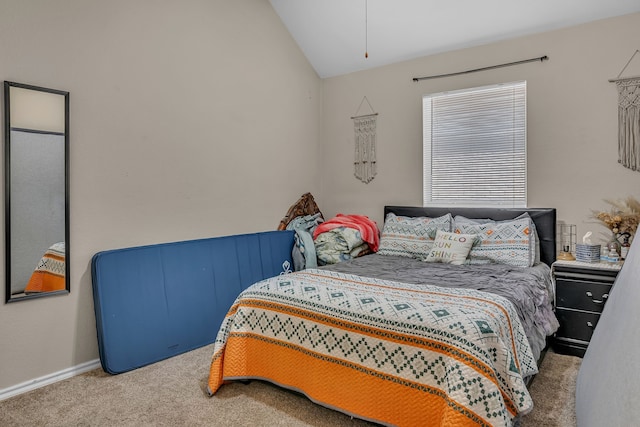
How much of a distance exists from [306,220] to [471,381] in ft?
9.49

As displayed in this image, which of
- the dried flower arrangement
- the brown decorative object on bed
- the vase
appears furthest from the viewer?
the brown decorative object on bed

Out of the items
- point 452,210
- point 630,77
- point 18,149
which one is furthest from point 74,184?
point 630,77

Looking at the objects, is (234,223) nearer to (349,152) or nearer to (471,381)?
(349,152)

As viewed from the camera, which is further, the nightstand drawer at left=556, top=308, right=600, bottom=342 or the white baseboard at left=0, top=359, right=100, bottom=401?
the nightstand drawer at left=556, top=308, right=600, bottom=342

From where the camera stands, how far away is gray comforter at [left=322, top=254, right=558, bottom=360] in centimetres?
230

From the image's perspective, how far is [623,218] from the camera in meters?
2.91

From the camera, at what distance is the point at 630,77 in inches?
120

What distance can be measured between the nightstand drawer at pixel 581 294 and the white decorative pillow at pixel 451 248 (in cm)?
67

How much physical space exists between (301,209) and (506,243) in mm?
2082

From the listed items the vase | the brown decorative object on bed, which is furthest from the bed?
the brown decorative object on bed

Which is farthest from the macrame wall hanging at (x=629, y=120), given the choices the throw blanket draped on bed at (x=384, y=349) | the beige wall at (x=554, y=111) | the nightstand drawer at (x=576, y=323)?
the throw blanket draped on bed at (x=384, y=349)

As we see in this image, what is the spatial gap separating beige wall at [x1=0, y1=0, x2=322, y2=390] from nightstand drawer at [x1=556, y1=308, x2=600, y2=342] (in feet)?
8.53

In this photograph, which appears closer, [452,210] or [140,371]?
[140,371]

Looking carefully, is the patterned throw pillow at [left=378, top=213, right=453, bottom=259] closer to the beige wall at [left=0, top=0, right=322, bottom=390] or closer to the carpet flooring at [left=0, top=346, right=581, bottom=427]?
the beige wall at [left=0, top=0, right=322, bottom=390]
